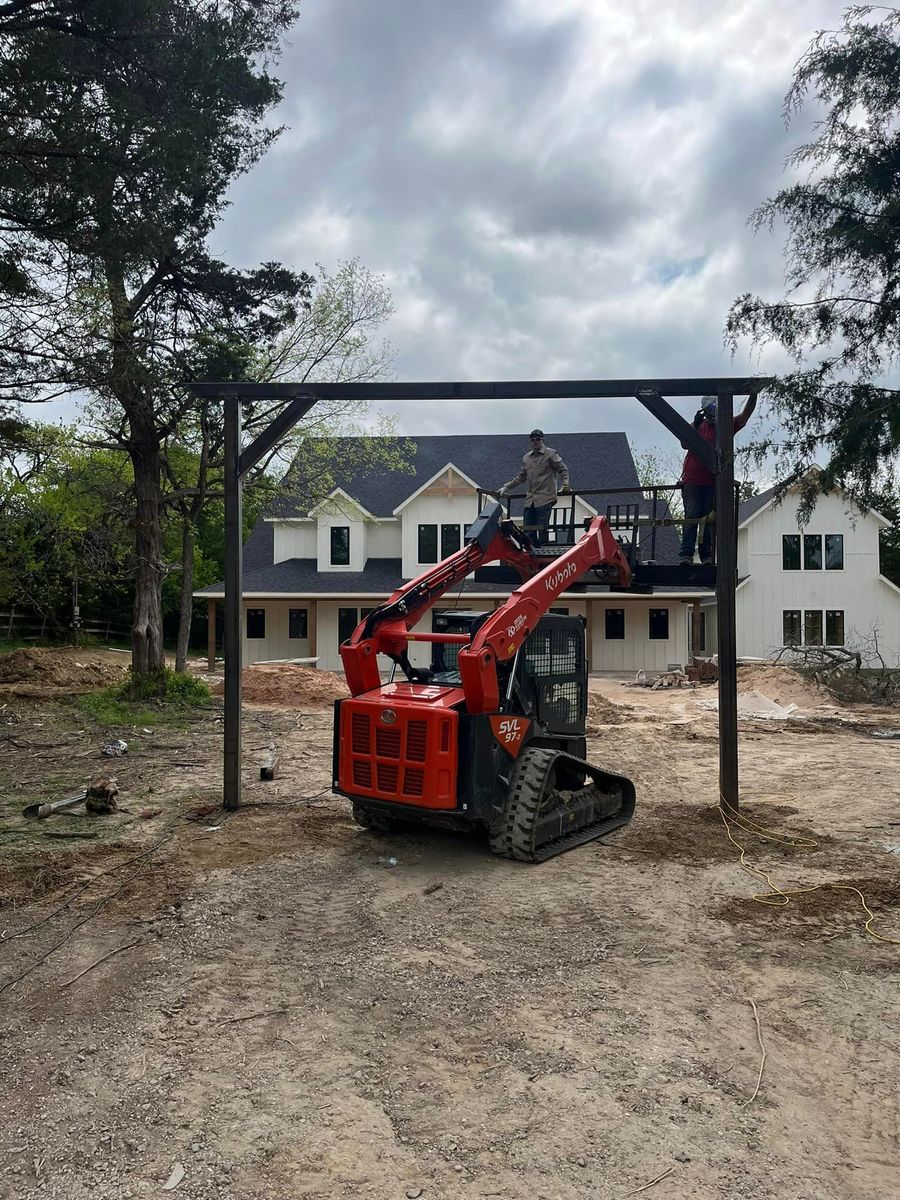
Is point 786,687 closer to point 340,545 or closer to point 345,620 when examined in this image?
point 345,620

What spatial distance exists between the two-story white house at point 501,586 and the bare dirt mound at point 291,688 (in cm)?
699

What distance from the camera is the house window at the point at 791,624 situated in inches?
1282

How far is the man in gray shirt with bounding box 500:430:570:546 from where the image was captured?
10.6 m

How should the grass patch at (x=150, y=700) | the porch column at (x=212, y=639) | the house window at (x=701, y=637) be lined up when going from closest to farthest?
1. the grass patch at (x=150, y=700)
2. the porch column at (x=212, y=639)
3. the house window at (x=701, y=637)

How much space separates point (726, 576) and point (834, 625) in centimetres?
2591

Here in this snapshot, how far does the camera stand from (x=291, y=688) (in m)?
21.7

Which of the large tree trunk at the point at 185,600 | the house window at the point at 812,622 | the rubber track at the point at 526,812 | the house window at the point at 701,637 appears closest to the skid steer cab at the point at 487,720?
the rubber track at the point at 526,812

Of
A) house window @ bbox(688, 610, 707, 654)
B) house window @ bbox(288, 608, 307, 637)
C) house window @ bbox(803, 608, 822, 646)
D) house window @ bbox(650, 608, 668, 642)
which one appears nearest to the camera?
house window @ bbox(650, 608, 668, 642)

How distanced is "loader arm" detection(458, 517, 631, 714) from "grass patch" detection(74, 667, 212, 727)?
32.8ft

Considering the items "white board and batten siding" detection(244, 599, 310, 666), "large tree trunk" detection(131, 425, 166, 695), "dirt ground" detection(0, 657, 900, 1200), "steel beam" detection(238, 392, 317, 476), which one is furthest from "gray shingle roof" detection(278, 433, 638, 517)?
"dirt ground" detection(0, 657, 900, 1200)

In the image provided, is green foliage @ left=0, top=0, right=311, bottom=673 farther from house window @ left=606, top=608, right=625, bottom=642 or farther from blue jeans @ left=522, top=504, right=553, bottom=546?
house window @ left=606, top=608, right=625, bottom=642

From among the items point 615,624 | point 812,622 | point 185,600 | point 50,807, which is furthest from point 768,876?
point 812,622

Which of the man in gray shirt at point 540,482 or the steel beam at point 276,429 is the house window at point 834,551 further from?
the steel beam at point 276,429

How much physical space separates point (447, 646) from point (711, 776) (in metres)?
4.91
